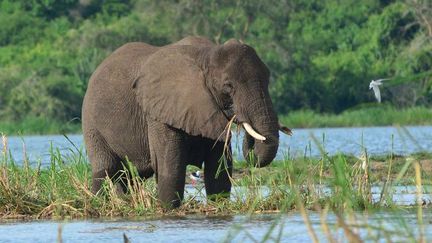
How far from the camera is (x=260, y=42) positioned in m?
54.9

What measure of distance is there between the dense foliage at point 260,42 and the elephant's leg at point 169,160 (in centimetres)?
3464

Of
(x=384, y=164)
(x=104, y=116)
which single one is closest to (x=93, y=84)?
(x=104, y=116)

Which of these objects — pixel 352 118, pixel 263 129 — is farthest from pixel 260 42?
pixel 263 129

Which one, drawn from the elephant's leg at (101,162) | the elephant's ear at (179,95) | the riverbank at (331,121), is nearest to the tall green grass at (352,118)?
the riverbank at (331,121)

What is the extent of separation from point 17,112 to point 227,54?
3583 centimetres

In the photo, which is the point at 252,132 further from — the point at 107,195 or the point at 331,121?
the point at 331,121

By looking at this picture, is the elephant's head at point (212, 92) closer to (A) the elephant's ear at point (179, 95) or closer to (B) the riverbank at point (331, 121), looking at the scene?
(A) the elephant's ear at point (179, 95)

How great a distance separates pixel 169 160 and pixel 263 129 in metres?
1.18

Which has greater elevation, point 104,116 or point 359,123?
point 104,116

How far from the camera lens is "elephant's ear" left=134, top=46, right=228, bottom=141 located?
12.1 metres

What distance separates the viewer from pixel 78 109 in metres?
48.4

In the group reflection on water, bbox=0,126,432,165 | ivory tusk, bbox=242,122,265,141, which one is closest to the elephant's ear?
ivory tusk, bbox=242,122,265,141

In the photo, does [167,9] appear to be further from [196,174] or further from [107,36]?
[196,174]

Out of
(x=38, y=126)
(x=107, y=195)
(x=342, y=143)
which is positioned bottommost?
(x=38, y=126)
